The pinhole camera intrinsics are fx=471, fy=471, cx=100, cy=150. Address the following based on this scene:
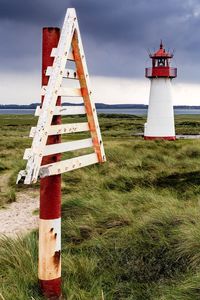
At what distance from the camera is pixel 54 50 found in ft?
12.5

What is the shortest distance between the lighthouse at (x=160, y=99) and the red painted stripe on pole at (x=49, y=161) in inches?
876

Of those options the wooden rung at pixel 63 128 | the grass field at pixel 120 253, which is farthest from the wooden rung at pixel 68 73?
the grass field at pixel 120 253

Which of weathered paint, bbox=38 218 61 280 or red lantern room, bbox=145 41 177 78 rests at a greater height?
red lantern room, bbox=145 41 177 78

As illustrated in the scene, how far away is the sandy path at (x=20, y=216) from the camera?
783 centimetres

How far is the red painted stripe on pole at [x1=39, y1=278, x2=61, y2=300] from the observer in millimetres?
4258

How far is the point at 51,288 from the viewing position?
4.28m

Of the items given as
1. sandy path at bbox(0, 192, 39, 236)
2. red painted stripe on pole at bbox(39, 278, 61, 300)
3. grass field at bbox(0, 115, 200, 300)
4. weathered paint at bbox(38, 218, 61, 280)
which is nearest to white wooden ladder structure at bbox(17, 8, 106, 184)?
weathered paint at bbox(38, 218, 61, 280)

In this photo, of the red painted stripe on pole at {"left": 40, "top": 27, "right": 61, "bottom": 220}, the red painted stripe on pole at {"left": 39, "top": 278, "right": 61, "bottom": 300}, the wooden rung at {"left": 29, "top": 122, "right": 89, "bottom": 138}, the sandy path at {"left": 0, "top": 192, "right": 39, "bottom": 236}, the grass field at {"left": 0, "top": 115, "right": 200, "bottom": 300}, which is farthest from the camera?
the sandy path at {"left": 0, "top": 192, "right": 39, "bottom": 236}

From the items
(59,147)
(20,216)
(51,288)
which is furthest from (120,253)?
(20,216)

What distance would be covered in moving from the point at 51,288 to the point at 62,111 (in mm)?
1640

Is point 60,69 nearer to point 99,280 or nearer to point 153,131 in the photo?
point 99,280

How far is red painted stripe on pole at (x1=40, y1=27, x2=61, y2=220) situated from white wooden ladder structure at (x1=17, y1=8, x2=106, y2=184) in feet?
0.39

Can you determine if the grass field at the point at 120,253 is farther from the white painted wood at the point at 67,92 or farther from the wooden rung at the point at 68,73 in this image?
the wooden rung at the point at 68,73

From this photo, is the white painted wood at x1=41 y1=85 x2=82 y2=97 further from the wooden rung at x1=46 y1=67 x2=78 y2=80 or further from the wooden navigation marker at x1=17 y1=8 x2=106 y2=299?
the wooden rung at x1=46 y1=67 x2=78 y2=80
